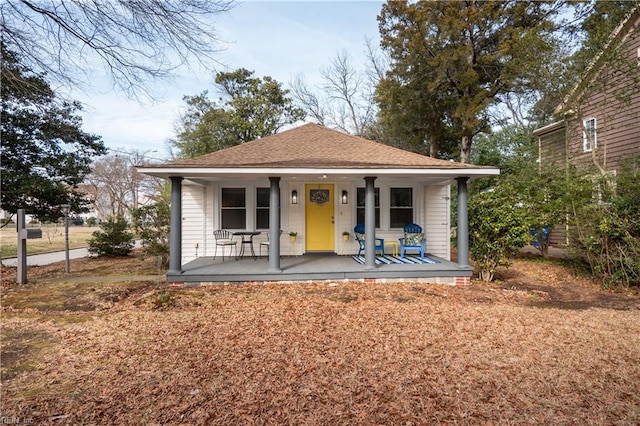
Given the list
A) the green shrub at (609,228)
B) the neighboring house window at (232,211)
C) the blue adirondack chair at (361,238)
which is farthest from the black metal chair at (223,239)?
the green shrub at (609,228)

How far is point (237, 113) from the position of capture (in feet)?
60.5

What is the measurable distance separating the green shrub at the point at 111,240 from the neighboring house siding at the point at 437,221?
405 inches

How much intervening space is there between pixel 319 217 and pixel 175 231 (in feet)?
12.5

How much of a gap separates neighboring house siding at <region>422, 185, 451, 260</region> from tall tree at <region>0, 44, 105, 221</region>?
30.7 ft

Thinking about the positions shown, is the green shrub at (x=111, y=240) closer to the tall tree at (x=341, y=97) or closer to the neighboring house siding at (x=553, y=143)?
the tall tree at (x=341, y=97)

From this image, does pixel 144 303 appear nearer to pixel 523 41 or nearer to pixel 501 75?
pixel 523 41

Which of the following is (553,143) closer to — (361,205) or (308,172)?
(361,205)

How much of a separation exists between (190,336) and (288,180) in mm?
5493

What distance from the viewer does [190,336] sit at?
12.2ft

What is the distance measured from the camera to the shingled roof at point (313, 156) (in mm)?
6562

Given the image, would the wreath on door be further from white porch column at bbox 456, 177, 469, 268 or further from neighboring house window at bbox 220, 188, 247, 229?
white porch column at bbox 456, 177, 469, 268

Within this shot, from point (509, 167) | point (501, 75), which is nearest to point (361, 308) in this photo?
point (509, 167)

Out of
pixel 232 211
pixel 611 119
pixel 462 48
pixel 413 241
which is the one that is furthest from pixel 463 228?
pixel 462 48

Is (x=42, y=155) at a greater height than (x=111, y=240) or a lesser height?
greater
